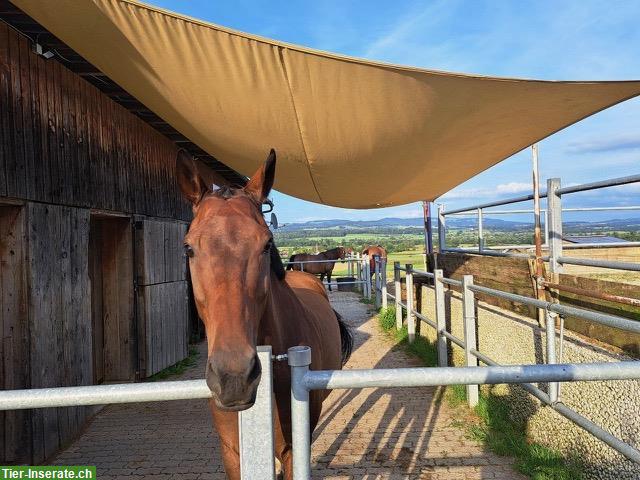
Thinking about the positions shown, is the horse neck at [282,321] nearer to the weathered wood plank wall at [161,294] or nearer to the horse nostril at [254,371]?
the horse nostril at [254,371]

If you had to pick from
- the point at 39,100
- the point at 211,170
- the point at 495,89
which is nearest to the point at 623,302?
the point at 495,89

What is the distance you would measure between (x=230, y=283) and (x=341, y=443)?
2971 mm

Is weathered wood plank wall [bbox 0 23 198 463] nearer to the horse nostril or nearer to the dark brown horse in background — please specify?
the horse nostril

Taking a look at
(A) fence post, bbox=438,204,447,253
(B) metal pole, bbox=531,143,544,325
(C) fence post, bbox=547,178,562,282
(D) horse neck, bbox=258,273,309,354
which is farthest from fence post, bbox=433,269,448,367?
(D) horse neck, bbox=258,273,309,354

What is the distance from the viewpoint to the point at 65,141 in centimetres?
409

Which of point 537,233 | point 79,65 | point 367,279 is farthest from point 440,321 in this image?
point 367,279

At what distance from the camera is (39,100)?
3697 mm

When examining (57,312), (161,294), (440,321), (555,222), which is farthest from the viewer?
(161,294)

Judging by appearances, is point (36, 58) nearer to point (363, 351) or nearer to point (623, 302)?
point (623, 302)

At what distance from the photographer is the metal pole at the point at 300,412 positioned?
1.08m

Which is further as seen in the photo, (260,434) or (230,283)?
(230,283)

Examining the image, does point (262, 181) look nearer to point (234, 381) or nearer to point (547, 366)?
point (234, 381)

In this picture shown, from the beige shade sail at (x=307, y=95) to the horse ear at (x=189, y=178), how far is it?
0.71 m

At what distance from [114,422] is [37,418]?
45.1 inches
